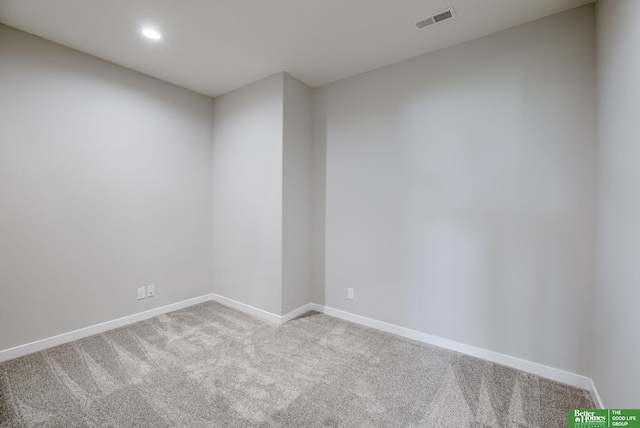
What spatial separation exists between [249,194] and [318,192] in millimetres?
854

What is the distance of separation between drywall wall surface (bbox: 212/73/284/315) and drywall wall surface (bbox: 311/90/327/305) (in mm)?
524

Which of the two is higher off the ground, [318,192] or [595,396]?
[318,192]

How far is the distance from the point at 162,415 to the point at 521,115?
11.0ft

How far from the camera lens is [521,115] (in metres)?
2.21

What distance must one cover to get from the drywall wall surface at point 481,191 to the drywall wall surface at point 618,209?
0.53ft

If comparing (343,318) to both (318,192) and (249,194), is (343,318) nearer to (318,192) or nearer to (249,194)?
(318,192)

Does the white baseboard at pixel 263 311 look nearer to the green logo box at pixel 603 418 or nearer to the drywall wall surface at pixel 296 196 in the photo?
the drywall wall surface at pixel 296 196

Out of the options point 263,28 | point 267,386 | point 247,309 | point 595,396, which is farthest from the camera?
point 247,309

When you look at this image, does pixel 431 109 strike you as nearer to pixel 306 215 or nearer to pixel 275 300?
pixel 306 215

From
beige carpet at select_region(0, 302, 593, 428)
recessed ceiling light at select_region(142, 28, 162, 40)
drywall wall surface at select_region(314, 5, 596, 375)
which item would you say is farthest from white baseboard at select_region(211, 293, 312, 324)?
recessed ceiling light at select_region(142, 28, 162, 40)

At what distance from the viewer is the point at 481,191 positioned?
7.77ft

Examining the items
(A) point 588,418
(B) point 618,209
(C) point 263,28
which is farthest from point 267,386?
(C) point 263,28

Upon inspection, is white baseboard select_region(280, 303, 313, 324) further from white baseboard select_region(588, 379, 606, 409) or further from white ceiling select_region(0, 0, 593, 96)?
white ceiling select_region(0, 0, 593, 96)

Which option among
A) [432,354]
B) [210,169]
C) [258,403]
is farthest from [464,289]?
[210,169]
